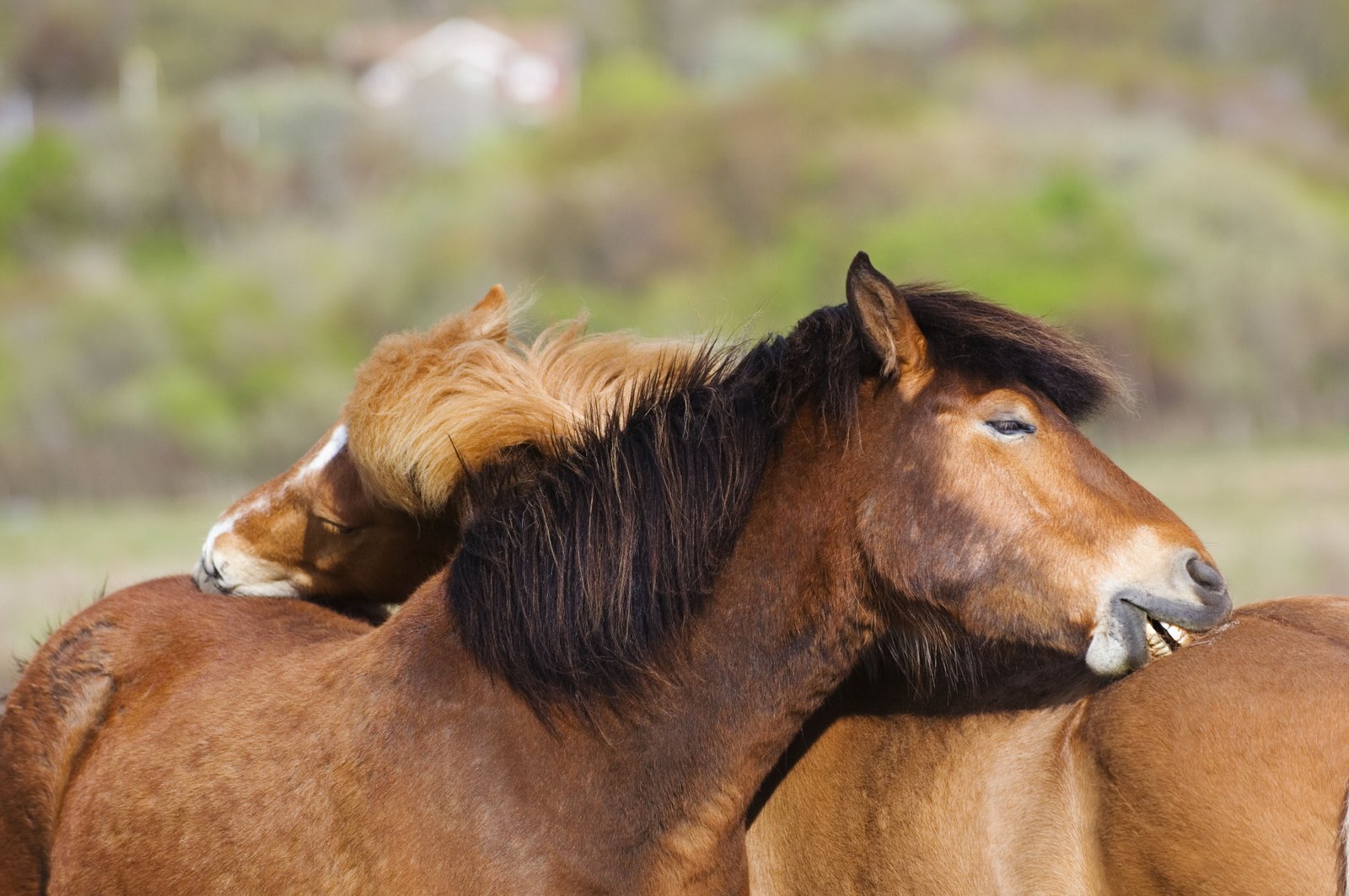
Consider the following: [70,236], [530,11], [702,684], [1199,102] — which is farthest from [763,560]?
[530,11]

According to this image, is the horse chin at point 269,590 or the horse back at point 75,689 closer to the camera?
the horse back at point 75,689

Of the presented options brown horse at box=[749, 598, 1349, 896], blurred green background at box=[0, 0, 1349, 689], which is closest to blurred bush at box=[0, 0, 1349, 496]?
blurred green background at box=[0, 0, 1349, 689]

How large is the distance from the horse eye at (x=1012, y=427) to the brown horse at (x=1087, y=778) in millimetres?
556

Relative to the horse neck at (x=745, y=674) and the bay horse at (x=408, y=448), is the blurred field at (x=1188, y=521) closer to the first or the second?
the bay horse at (x=408, y=448)

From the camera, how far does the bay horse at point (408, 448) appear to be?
382 cm

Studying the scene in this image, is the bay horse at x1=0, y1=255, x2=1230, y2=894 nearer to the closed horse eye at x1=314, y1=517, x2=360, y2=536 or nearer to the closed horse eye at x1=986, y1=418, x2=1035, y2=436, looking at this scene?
the closed horse eye at x1=986, y1=418, x2=1035, y2=436

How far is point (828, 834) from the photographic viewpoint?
3.51 metres

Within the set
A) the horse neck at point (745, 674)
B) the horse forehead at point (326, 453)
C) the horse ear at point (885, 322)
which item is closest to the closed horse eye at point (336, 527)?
A: the horse forehead at point (326, 453)

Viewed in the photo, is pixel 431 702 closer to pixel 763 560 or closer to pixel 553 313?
pixel 763 560

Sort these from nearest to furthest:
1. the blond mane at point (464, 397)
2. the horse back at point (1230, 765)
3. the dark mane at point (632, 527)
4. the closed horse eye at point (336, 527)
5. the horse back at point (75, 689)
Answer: the horse back at point (1230, 765)
the dark mane at point (632, 527)
the blond mane at point (464, 397)
the horse back at point (75, 689)
the closed horse eye at point (336, 527)

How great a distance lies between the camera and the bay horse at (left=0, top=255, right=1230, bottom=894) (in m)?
3.08

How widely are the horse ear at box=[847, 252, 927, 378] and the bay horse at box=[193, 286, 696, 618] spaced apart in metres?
0.69

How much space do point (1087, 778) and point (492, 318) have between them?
2.33 metres

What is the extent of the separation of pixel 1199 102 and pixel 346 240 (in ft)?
145
